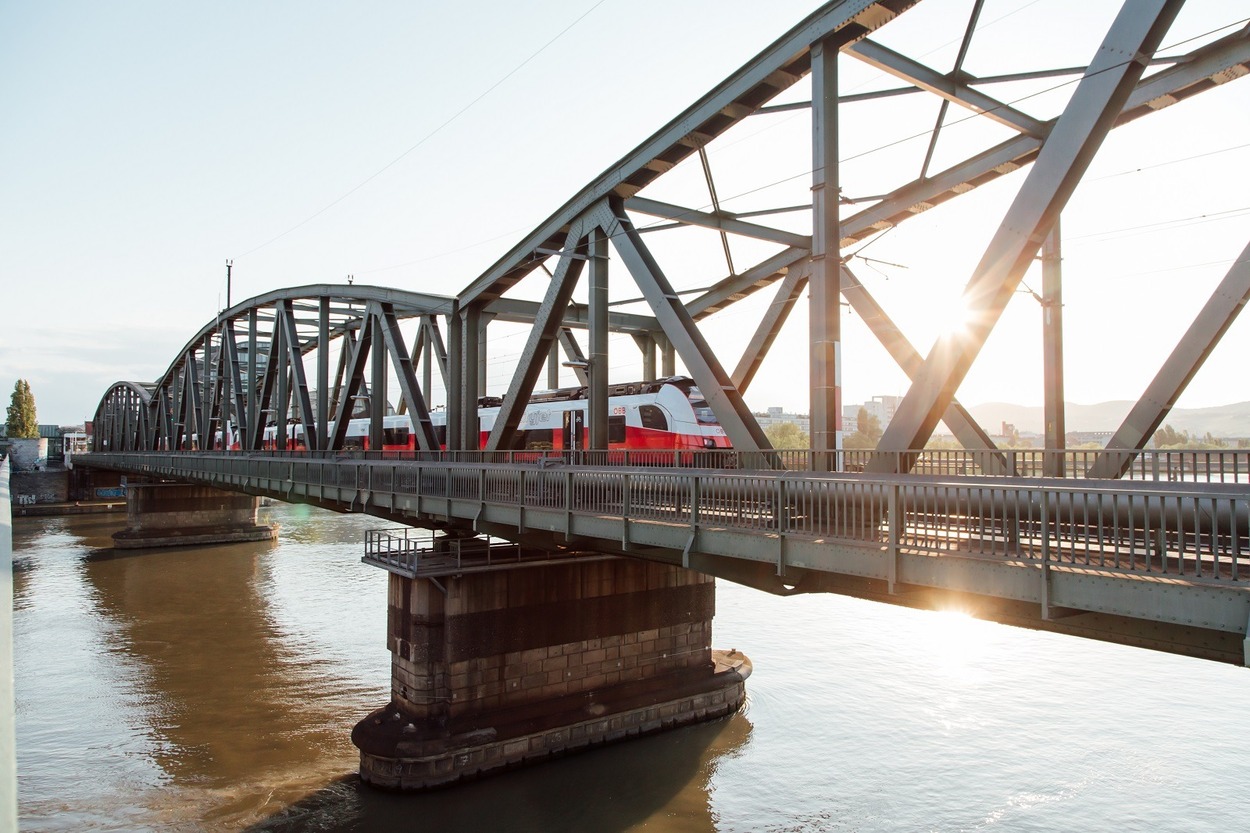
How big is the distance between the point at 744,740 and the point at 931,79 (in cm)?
1485

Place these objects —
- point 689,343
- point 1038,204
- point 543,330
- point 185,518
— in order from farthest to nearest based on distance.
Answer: point 185,518, point 543,330, point 689,343, point 1038,204

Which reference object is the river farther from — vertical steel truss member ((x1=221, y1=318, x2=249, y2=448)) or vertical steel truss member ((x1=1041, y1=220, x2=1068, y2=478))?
vertical steel truss member ((x1=221, y1=318, x2=249, y2=448))

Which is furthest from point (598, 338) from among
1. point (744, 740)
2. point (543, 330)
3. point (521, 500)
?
point (744, 740)

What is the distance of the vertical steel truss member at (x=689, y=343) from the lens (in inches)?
585

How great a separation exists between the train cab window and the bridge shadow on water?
1063cm

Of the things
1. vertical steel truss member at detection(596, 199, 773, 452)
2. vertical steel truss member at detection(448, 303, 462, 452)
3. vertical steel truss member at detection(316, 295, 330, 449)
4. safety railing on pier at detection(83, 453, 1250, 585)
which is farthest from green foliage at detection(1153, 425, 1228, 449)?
vertical steel truss member at detection(316, 295, 330, 449)

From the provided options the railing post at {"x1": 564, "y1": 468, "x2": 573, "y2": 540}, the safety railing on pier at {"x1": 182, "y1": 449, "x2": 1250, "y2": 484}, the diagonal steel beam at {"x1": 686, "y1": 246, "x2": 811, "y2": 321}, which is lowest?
the railing post at {"x1": 564, "y1": 468, "x2": 573, "y2": 540}

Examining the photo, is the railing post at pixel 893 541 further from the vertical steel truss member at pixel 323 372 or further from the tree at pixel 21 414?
the tree at pixel 21 414

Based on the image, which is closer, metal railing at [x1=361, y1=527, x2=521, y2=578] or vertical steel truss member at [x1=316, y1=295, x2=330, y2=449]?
metal railing at [x1=361, y1=527, x2=521, y2=578]

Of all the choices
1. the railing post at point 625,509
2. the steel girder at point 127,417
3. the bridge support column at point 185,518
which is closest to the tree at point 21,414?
the steel girder at point 127,417

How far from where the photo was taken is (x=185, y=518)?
58.3 metres

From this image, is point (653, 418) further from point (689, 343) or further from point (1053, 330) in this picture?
point (1053, 330)

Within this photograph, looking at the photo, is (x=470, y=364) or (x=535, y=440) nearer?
(x=470, y=364)

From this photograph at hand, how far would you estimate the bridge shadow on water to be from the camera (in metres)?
15.5
